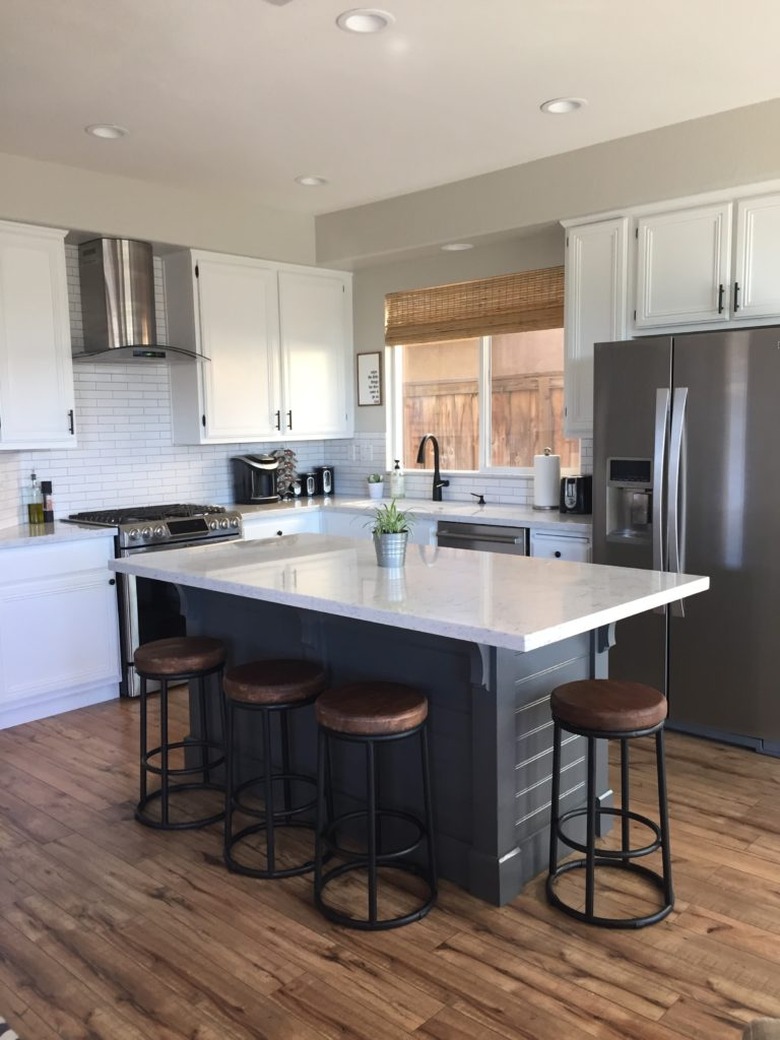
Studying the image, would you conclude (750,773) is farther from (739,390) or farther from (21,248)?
(21,248)

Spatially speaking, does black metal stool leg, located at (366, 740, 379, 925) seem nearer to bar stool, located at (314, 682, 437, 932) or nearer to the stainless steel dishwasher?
bar stool, located at (314, 682, 437, 932)

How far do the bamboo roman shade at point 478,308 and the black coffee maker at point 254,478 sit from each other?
1.18m

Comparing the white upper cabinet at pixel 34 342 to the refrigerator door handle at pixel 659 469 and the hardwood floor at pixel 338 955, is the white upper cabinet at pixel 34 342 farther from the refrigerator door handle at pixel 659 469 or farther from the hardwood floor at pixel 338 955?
the refrigerator door handle at pixel 659 469

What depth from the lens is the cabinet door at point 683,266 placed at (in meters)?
3.93

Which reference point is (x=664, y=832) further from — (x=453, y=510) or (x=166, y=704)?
(x=453, y=510)

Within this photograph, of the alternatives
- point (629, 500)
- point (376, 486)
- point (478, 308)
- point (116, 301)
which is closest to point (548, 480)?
point (629, 500)

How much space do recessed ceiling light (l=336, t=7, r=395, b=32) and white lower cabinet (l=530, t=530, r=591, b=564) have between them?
8.01 feet

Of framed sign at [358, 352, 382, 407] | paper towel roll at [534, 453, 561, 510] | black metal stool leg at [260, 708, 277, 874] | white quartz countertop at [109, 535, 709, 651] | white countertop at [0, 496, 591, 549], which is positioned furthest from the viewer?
framed sign at [358, 352, 382, 407]

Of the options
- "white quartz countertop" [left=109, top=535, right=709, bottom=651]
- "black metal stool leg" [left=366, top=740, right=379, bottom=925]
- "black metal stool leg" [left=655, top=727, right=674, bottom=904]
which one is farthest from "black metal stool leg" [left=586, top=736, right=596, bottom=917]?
"black metal stool leg" [left=366, top=740, right=379, bottom=925]

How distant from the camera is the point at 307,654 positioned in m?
3.10

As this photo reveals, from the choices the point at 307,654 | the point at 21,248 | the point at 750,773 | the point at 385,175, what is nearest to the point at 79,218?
the point at 21,248

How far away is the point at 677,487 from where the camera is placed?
3820 mm

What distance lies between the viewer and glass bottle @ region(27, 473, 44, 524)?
4.71 meters

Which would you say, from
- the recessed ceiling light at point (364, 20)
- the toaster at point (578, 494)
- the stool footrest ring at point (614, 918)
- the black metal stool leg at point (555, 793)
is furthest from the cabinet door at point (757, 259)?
the stool footrest ring at point (614, 918)
